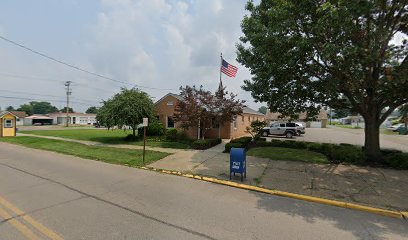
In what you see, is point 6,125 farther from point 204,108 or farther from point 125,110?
point 204,108

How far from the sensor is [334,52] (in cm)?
726

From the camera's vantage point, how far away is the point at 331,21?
23.8 ft

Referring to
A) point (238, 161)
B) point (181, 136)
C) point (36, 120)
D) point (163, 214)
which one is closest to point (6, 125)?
point (181, 136)

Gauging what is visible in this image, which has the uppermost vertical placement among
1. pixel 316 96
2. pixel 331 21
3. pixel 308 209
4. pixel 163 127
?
pixel 331 21

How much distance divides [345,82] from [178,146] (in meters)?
10.2

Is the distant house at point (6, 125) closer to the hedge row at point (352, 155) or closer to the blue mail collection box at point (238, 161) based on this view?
the blue mail collection box at point (238, 161)

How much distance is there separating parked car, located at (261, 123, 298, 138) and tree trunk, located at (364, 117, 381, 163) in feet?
44.4

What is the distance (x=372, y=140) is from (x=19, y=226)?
13.0 metres

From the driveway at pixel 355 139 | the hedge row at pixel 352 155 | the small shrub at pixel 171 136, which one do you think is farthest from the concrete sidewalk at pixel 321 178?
the driveway at pixel 355 139

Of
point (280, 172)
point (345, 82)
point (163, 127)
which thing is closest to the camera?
point (280, 172)

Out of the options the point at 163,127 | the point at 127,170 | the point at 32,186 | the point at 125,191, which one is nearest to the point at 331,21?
the point at 125,191

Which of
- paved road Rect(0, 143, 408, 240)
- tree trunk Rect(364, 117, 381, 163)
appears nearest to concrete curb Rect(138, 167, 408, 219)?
paved road Rect(0, 143, 408, 240)

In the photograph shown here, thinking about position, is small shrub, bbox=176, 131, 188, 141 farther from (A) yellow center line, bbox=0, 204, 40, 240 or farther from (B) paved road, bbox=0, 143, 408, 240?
(A) yellow center line, bbox=0, 204, 40, 240

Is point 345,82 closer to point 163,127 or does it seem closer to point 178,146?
point 178,146
